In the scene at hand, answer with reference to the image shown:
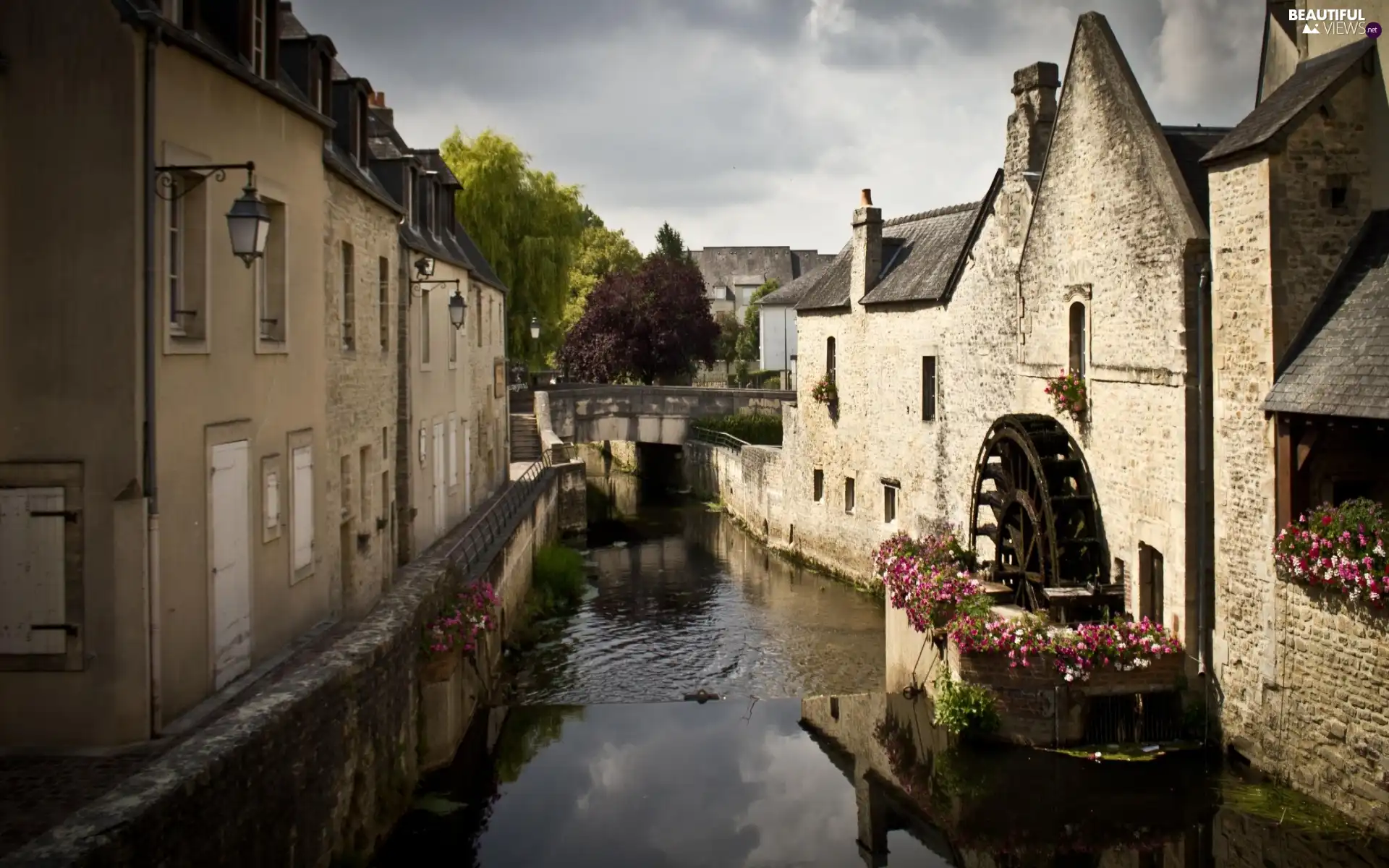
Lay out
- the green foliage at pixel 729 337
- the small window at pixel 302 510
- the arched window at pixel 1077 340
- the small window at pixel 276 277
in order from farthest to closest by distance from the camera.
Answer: the green foliage at pixel 729 337 → the arched window at pixel 1077 340 → the small window at pixel 302 510 → the small window at pixel 276 277

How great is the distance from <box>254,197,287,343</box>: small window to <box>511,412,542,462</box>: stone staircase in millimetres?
23770

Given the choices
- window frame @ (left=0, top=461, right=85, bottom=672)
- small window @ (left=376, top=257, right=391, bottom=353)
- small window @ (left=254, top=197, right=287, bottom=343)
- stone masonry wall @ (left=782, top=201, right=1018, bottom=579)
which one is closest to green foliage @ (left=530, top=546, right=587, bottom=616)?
stone masonry wall @ (left=782, top=201, right=1018, bottom=579)

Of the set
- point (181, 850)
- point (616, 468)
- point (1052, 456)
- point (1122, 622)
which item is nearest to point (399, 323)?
point (1052, 456)

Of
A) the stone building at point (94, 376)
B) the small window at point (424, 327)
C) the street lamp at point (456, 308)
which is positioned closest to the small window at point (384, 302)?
the street lamp at point (456, 308)

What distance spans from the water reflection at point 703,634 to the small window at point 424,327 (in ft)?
15.3

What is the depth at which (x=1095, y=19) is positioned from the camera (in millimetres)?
13883

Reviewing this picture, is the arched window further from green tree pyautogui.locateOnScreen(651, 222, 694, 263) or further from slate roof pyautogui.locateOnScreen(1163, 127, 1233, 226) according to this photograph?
green tree pyautogui.locateOnScreen(651, 222, 694, 263)

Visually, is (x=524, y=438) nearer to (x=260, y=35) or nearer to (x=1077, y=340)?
(x=1077, y=340)

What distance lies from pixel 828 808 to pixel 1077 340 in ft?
22.2

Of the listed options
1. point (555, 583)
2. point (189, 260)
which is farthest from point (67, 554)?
point (555, 583)

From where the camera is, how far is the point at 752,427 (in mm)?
36031

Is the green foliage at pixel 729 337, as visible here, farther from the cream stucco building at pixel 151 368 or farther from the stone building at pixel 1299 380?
the cream stucco building at pixel 151 368

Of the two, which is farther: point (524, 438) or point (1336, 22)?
point (524, 438)

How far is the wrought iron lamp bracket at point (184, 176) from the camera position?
7.64m
